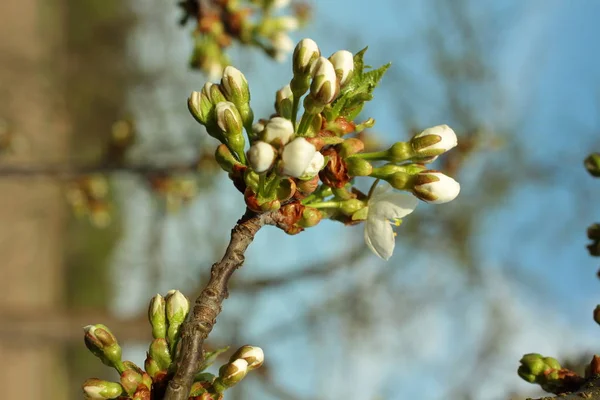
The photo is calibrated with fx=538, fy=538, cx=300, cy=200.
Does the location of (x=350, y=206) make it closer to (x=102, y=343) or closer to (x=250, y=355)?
(x=250, y=355)

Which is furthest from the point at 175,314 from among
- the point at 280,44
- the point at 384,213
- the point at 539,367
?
the point at 280,44

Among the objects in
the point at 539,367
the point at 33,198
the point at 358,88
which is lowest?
the point at 539,367

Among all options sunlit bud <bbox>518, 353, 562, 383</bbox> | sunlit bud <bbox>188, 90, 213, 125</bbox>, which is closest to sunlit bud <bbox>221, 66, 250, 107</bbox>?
sunlit bud <bbox>188, 90, 213, 125</bbox>

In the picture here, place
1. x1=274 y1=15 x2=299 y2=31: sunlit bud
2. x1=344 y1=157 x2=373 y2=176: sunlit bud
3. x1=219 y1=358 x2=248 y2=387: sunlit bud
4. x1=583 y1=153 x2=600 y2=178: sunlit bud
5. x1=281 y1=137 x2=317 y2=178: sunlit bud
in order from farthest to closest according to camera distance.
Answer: x1=274 y1=15 x2=299 y2=31: sunlit bud, x1=583 y1=153 x2=600 y2=178: sunlit bud, x1=344 y1=157 x2=373 y2=176: sunlit bud, x1=219 y1=358 x2=248 y2=387: sunlit bud, x1=281 y1=137 x2=317 y2=178: sunlit bud

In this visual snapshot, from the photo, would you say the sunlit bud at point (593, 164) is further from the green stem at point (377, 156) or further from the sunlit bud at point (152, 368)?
the sunlit bud at point (152, 368)

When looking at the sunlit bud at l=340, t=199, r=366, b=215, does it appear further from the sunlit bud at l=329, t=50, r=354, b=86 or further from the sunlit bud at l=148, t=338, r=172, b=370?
the sunlit bud at l=148, t=338, r=172, b=370

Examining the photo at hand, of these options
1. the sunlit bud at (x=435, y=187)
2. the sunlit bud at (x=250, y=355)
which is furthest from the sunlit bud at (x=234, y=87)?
the sunlit bud at (x=250, y=355)
